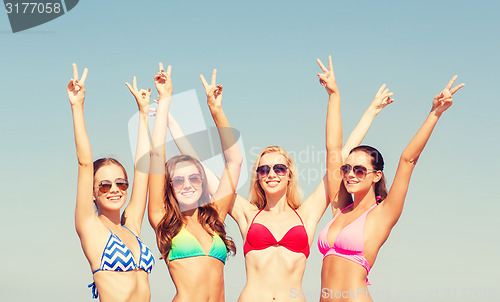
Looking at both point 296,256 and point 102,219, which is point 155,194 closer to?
point 102,219

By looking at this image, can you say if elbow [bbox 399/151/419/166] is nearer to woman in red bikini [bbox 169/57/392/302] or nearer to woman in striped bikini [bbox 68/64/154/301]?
woman in red bikini [bbox 169/57/392/302]

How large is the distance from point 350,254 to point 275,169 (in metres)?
2.19

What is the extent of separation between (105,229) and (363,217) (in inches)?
181

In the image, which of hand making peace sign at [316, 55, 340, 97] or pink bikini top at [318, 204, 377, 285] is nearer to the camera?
pink bikini top at [318, 204, 377, 285]

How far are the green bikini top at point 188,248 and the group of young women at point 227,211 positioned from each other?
0.8 inches

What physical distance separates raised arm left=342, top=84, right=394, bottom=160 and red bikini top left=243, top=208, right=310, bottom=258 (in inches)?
69.7

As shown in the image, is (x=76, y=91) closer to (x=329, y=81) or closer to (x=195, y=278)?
(x=195, y=278)

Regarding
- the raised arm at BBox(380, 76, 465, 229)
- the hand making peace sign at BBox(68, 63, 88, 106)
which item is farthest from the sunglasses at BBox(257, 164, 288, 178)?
the hand making peace sign at BBox(68, 63, 88, 106)

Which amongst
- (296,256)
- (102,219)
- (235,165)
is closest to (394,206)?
(296,256)

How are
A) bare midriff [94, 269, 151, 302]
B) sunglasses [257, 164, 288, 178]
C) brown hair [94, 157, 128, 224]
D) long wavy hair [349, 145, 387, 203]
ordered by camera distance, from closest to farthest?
bare midriff [94, 269, 151, 302]
brown hair [94, 157, 128, 224]
long wavy hair [349, 145, 387, 203]
sunglasses [257, 164, 288, 178]

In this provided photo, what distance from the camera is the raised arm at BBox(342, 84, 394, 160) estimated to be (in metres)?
13.5

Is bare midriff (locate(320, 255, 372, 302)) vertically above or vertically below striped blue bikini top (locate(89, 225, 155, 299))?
below

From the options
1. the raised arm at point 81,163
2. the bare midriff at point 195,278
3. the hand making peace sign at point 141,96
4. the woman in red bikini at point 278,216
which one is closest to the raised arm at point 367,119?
the woman in red bikini at point 278,216

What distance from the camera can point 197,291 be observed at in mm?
12273
